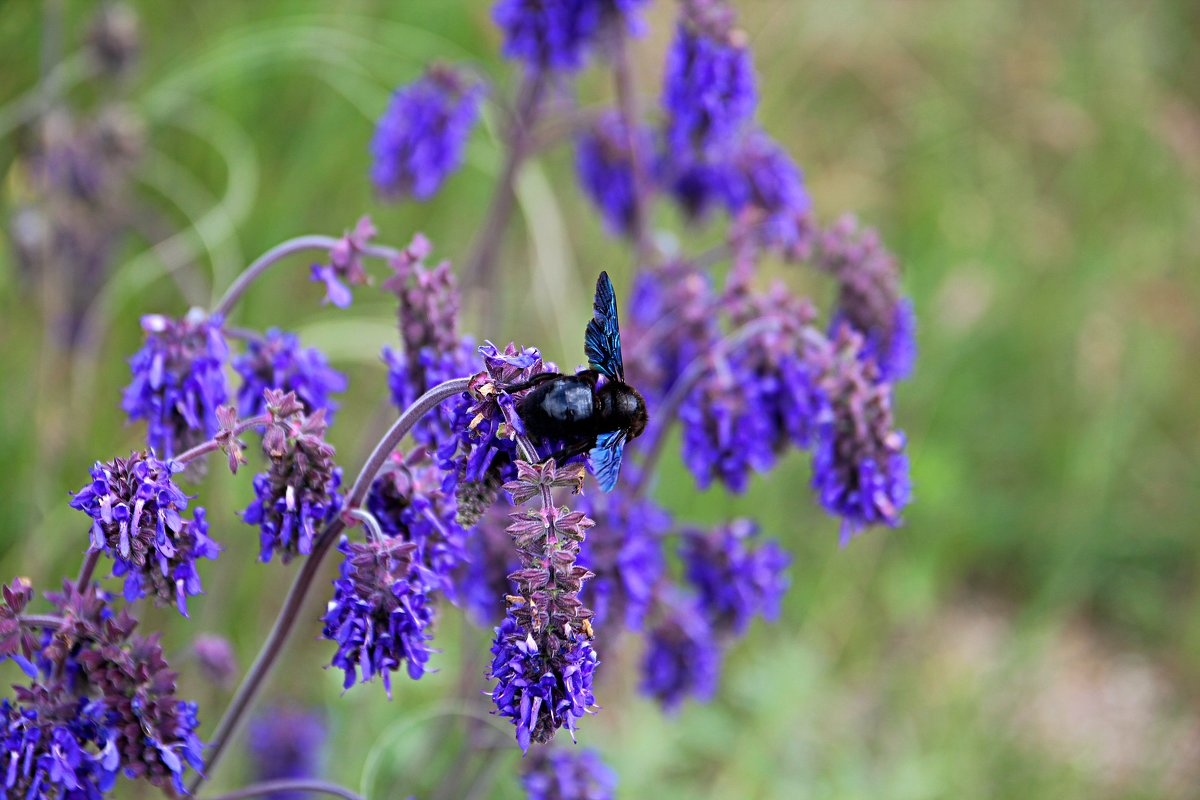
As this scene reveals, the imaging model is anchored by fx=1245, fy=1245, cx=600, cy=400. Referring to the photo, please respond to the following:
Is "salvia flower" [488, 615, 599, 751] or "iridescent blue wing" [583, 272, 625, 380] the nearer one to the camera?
"salvia flower" [488, 615, 599, 751]

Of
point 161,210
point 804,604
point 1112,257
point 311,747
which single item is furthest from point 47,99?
point 1112,257

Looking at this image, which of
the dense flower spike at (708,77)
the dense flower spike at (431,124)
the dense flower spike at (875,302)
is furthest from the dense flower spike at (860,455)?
the dense flower spike at (431,124)

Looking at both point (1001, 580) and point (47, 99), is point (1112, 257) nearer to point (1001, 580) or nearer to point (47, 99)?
point (1001, 580)

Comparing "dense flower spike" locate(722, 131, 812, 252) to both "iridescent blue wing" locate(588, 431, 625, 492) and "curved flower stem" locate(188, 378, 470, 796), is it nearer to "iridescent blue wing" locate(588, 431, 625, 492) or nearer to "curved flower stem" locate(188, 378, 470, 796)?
"iridescent blue wing" locate(588, 431, 625, 492)

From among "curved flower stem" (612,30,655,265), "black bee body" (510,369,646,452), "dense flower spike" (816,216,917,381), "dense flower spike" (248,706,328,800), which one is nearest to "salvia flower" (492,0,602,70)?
"curved flower stem" (612,30,655,265)

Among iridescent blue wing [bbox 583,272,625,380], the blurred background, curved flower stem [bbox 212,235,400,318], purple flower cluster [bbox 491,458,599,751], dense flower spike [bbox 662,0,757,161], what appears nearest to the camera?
purple flower cluster [bbox 491,458,599,751]
